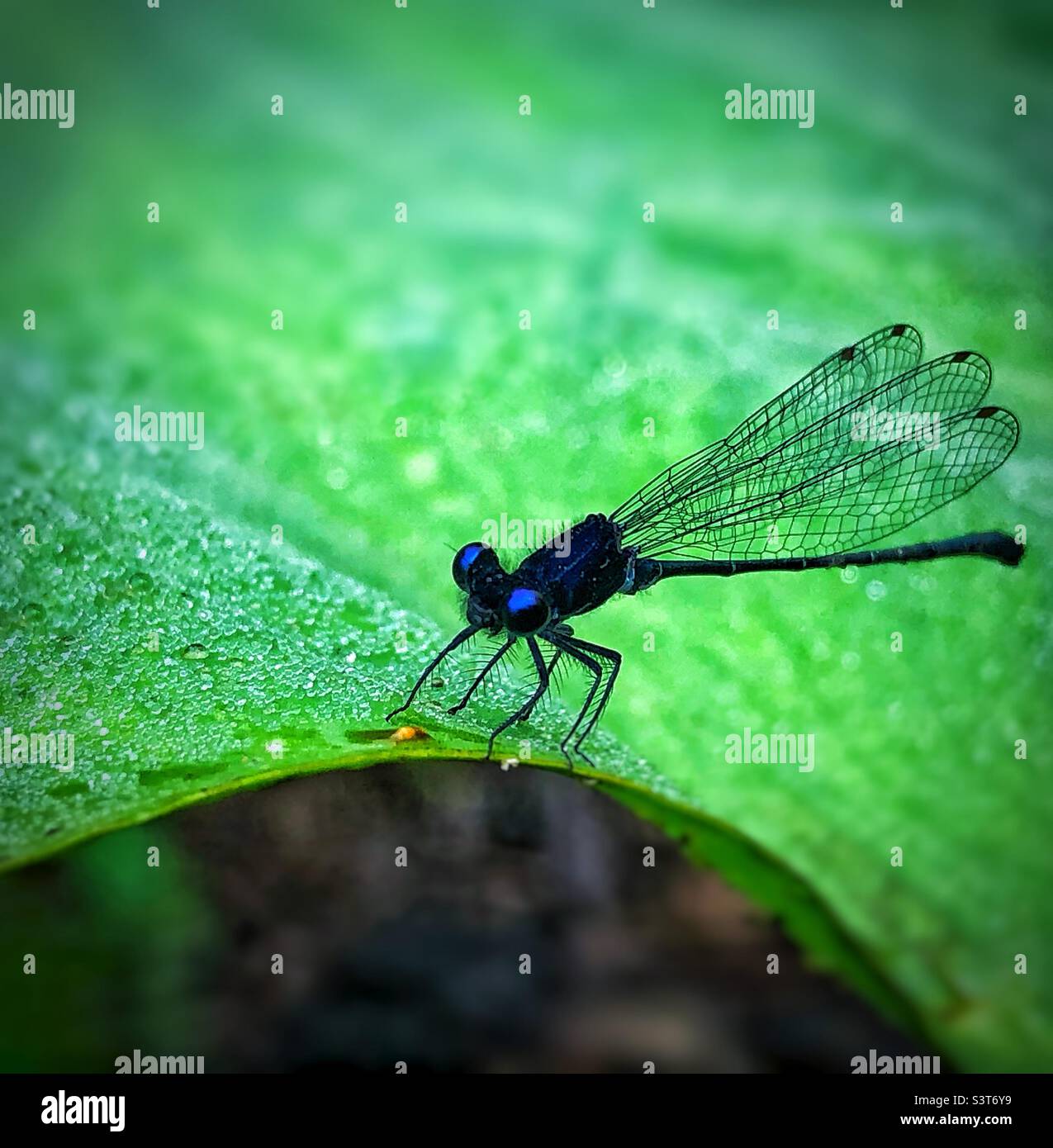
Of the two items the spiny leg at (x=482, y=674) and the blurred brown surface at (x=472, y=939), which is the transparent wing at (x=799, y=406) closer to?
the spiny leg at (x=482, y=674)

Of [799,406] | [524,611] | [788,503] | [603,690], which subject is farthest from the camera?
[788,503]

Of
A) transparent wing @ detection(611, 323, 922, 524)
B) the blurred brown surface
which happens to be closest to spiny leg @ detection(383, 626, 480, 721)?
the blurred brown surface

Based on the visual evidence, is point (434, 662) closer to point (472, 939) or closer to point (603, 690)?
point (603, 690)

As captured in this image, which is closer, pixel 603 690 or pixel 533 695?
pixel 603 690

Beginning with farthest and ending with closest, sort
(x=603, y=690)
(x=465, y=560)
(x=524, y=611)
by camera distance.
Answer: (x=524, y=611)
(x=465, y=560)
(x=603, y=690)

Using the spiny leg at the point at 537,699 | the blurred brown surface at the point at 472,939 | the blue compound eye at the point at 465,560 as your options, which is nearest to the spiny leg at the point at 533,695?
the spiny leg at the point at 537,699

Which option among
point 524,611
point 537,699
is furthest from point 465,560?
point 537,699

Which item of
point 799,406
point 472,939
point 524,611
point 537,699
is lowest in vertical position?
point 472,939
